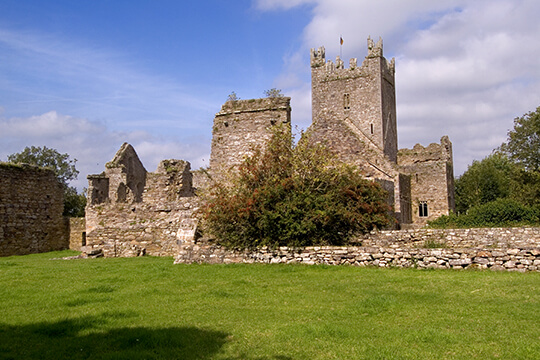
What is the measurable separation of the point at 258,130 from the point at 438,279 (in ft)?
37.7

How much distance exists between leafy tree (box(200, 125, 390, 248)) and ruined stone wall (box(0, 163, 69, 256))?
11967 millimetres

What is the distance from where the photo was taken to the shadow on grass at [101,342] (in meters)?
6.24

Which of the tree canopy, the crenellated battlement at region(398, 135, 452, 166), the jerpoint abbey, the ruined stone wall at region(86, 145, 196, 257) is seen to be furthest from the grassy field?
the crenellated battlement at region(398, 135, 452, 166)

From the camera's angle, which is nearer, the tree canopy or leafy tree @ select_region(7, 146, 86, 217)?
the tree canopy

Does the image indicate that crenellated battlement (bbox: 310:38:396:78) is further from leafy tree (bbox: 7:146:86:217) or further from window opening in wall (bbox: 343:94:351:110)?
leafy tree (bbox: 7:146:86:217)

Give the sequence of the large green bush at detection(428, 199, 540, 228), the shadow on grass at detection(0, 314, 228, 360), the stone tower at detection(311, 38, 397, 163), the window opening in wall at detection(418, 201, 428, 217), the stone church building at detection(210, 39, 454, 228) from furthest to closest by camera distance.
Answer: the stone tower at detection(311, 38, 397, 163)
the window opening in wall at detection(418, 201, 428, 217)
the large green bush at detection(428, 199, 540, 228)
the stone church building at detection(210, 39, 454, 228)
the shadow on grass at detection(0, 314, 228, 360)

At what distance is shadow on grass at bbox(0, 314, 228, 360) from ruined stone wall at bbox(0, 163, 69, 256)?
18.6 m

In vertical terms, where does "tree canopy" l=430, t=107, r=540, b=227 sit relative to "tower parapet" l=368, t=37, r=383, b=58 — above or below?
below

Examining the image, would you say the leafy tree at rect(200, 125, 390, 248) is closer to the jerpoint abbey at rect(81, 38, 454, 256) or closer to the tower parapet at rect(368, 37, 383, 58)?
the jerpoint abbey at rect(81, 38, 454, 256)

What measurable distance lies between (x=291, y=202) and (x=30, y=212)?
15.9 meters

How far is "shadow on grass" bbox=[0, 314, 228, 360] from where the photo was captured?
624 centimetres

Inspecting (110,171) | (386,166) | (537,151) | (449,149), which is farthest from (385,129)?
(110,171)

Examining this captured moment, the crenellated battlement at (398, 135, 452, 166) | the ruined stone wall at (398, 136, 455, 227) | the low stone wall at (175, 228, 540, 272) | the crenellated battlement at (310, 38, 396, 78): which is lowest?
the low stone wall at (175, 228, 540, 272)

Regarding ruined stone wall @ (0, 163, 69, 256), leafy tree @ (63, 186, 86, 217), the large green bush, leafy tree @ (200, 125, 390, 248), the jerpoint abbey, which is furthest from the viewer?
leafy tree @ (63, 186, 86, 217)
